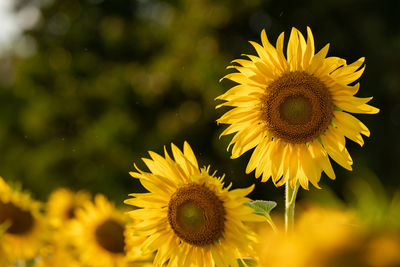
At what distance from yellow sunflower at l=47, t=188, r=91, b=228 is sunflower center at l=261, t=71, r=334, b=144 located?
1960mm

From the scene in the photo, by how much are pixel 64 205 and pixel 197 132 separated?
4.88 m

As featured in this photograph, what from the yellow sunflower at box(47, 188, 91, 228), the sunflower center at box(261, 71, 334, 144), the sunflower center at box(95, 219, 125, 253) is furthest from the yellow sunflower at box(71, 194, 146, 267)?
the sunflower center at box(261, 71, 334, 144)

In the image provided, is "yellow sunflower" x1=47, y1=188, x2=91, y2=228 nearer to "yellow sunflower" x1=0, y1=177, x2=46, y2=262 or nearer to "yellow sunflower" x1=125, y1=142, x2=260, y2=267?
"yellow sunflower" x1=0, y1=177, x2=46, y2=262

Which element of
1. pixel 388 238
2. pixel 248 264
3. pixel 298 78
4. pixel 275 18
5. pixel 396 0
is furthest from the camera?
pixel 396 0

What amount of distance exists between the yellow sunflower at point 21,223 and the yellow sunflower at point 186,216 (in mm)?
1000

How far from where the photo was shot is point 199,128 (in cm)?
812

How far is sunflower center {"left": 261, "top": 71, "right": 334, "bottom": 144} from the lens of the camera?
4.45ft

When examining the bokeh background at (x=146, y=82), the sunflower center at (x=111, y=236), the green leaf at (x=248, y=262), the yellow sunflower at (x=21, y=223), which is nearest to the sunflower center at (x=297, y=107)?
the green leaf at (x=248, y=262)

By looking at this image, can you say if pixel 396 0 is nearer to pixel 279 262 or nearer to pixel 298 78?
pixel 298 78

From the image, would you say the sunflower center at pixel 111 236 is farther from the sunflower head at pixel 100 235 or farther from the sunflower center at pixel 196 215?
the sunflower center at pixel 196 215

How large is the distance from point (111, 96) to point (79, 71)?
Answer: 49.0 inches

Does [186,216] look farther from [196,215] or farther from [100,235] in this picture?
[100,235]

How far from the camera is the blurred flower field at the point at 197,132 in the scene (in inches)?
47.2

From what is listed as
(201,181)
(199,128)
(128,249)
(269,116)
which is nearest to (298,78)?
(269,116)
